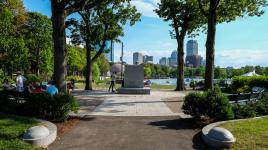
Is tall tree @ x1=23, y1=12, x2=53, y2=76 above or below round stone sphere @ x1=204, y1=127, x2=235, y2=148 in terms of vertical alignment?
above

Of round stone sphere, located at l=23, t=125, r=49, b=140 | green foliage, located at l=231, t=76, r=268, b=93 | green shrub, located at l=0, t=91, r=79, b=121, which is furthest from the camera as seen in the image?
green foliage, located at l=231, t=76, r=268, b=93

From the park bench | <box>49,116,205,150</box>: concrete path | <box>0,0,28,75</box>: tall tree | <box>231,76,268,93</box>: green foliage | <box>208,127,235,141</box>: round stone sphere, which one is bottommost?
<box>49,116,205,150</box>: concrete path

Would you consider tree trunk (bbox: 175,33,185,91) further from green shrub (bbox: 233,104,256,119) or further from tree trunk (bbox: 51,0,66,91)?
green shrub (bbox: 233,104,256,119)

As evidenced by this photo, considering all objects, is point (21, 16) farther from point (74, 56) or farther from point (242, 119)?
point (242, 119)

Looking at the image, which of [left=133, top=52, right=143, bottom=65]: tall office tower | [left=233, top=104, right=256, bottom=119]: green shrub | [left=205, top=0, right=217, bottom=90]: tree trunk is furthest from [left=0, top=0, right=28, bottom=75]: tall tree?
[left=233, top=104, right=256, bottom=119]: green shrub

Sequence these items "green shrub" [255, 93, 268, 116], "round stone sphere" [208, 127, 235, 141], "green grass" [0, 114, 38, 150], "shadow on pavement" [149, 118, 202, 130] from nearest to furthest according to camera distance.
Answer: "green grass" [0, 114, 38, 150]
"round stone sphere" [208, 127, 235, 141]
"shadow on pavement" [149, 118, 202, 130]
"green shrub" [255, 93, 268, 116]

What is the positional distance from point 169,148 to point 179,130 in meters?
2.52

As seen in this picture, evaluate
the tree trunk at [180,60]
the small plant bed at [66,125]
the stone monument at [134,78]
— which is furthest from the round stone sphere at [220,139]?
Result: the tree trunk at [180,60]

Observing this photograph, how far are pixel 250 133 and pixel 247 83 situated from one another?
58.7ft

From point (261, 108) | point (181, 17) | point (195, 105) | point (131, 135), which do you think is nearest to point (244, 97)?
point (261, 108)

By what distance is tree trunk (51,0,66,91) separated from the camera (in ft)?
53.4

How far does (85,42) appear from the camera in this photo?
34406 millimetres

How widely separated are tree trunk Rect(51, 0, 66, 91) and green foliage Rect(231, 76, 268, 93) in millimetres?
13771

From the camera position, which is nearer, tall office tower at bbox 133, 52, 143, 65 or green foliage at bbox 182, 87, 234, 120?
green foliage at bbox 182, 87, 234, 120
